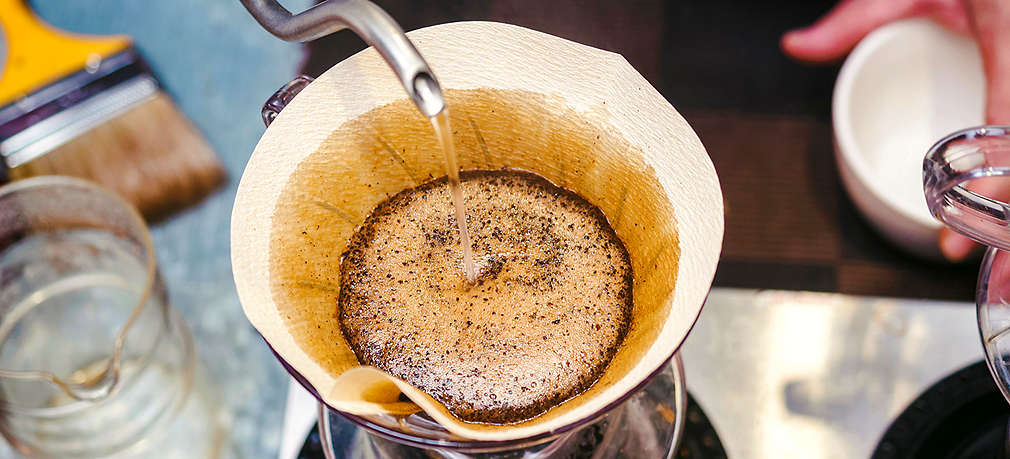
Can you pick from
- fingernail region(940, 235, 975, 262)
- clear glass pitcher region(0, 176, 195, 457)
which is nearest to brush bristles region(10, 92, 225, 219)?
clear glass pitcher region(0, 176, 195, 457)

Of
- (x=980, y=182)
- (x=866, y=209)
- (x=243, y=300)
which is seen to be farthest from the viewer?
(x=866, y=209)

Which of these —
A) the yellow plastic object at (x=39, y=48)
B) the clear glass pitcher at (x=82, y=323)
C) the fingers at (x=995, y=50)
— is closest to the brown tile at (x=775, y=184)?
the fingers at (x=995, y=50)

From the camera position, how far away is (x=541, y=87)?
0.50 m

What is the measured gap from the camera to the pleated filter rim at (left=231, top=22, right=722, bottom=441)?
442 mm

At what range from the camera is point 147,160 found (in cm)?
106

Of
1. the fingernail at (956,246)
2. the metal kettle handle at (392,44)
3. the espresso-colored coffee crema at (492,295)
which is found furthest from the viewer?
the fingernail at (956,246)

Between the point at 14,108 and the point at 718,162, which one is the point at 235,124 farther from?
the point at 718,162

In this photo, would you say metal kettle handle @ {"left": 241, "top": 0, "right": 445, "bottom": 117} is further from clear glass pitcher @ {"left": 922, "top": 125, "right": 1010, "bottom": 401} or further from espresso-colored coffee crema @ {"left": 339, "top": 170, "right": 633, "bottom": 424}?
clear glass pitcher @ {"left": 922, "top": 125, "right": 1010, "bottom": 401}

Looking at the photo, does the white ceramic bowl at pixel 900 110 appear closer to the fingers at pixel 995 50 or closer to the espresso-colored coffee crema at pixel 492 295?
the fingers at pixel 995 50

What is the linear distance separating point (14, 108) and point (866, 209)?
38.5 inches

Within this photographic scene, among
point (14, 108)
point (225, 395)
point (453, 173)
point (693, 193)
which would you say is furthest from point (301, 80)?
point (14, 108)

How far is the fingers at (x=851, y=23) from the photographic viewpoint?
37.6 inches

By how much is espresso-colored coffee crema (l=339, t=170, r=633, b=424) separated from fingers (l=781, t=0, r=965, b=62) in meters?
0.65

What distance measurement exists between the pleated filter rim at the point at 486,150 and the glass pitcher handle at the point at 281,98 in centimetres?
1
